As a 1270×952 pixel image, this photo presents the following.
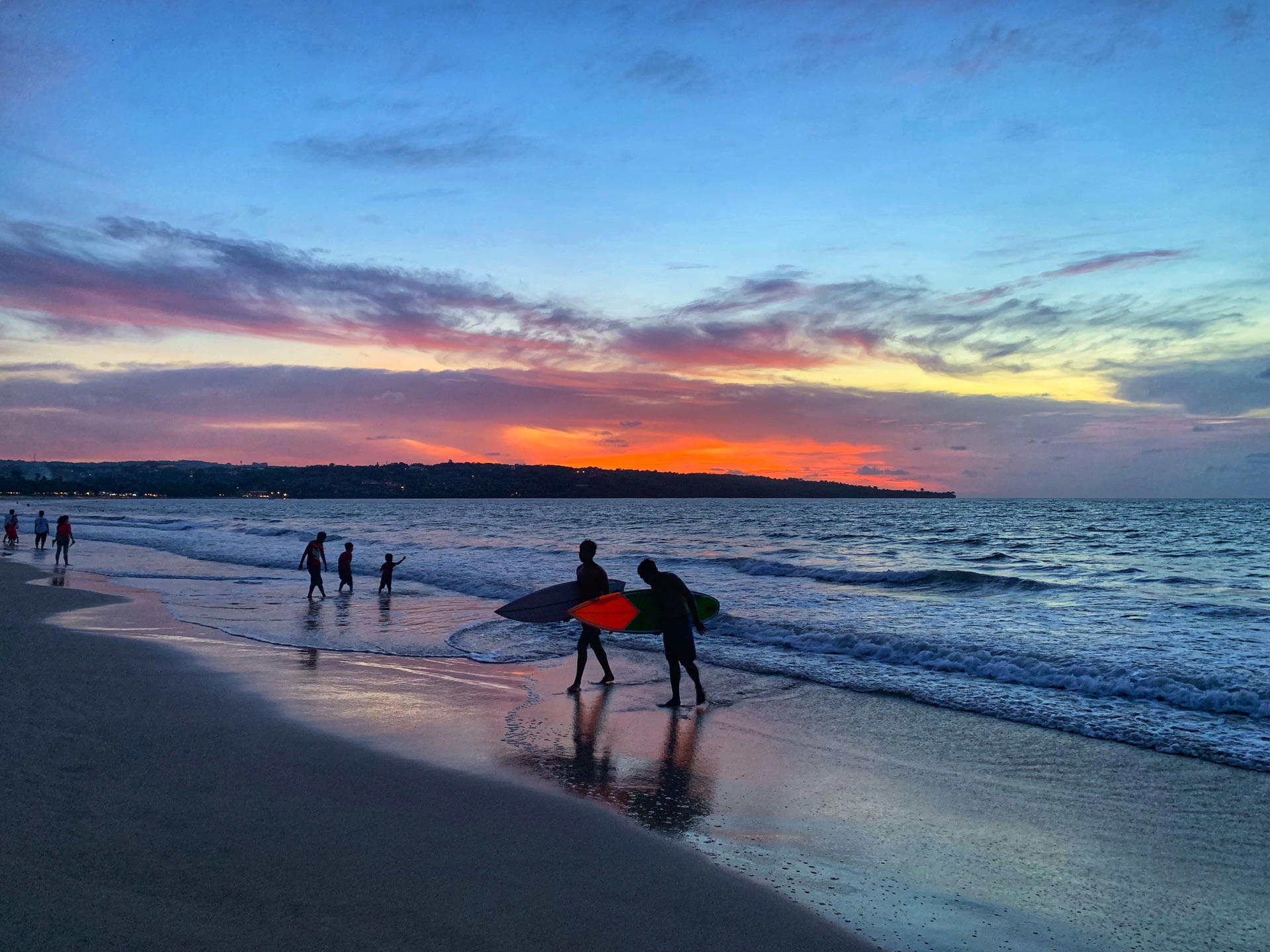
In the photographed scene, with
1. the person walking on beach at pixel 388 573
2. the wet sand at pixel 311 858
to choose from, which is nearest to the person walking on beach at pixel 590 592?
the wet sand at pixel 311 858

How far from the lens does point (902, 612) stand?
682 inches

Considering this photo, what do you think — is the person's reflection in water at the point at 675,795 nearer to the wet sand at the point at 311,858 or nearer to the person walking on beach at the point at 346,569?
the wet sand at the point at 311,858

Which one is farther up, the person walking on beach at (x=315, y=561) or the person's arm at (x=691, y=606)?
Result: the person's arm at (x=691, y=606)

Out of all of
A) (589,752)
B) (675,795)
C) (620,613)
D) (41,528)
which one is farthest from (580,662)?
(41,528)

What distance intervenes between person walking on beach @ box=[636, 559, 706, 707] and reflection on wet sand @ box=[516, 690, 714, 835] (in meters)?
0.89

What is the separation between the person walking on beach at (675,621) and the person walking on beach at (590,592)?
48.6 inches

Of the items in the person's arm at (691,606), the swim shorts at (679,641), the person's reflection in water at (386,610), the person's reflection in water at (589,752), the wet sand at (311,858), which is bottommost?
the person's reflection in water at (386,610)

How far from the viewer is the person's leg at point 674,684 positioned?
934cm

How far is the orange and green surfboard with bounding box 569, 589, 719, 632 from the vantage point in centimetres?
1050

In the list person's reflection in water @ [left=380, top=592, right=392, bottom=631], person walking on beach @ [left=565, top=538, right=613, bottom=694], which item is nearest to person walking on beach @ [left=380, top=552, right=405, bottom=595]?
person's reflection in water @ [left=380, top=592, right=392, bottom=631]

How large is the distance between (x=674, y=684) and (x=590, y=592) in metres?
1.94

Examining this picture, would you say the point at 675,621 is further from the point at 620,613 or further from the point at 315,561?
the point at 315,561

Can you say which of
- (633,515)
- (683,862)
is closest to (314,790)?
(683,862)

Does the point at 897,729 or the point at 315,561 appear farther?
the point at 315,561
